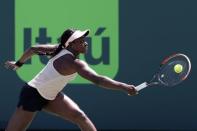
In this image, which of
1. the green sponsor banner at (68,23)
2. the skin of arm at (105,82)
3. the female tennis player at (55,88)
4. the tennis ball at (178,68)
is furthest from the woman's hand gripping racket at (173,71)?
the green sponsor banner at (68,23)

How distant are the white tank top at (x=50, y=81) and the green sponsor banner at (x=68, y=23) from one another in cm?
239

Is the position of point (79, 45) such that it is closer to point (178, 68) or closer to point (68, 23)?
point (178, 68)

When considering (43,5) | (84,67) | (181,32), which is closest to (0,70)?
(43,5)

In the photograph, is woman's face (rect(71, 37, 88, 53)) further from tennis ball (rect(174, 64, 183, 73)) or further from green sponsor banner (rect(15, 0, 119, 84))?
green sponsor banner (rect(15, 0, 119, 84))

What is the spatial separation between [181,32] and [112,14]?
0.87 metres

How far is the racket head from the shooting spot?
249 inches

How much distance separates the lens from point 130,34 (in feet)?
28.2

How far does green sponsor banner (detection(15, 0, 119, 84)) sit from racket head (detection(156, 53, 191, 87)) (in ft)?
6.99

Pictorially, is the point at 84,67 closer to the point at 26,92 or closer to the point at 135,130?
the point at 26,92

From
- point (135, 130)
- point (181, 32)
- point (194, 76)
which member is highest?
point (181, 32)

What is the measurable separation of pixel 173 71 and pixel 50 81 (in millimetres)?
1142

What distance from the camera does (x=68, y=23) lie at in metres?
8.61

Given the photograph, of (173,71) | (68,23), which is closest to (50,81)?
(173,71)

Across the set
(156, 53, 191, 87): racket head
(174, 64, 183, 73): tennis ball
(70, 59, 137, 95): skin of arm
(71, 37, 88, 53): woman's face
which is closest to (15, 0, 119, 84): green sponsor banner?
(156, 53, 191, 87): racket head
